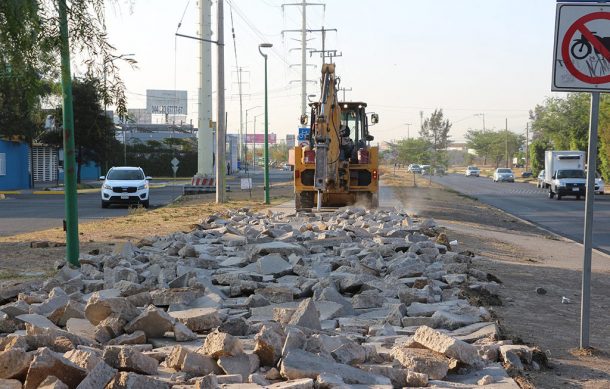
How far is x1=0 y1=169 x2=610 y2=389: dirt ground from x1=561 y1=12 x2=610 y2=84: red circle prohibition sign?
245 centimetres

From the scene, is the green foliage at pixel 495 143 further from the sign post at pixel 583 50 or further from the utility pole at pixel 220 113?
the sign post at pixel 583 50

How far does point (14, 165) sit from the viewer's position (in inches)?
2237

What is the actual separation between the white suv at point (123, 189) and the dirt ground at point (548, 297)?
15358 millimetres

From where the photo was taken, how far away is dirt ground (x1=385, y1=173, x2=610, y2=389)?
6961 mm

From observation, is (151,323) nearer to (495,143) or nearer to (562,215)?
(562,215)

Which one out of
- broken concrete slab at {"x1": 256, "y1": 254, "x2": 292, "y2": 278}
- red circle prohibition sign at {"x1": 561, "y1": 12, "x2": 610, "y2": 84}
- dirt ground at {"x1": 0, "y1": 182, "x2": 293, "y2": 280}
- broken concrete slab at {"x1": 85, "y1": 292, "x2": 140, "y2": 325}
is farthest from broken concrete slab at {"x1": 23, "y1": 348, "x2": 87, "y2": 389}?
dirt ground at {"x1": 0, "y1": 182, "x2": 293, "y2": 280}

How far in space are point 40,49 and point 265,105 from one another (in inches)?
1225

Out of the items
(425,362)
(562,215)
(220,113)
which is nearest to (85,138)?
(220,113)

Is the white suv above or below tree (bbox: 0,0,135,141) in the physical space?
below

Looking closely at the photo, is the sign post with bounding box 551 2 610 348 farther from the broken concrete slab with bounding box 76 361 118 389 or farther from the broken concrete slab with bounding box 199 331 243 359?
the broken concrete slab with bounding box 76 361 118 389

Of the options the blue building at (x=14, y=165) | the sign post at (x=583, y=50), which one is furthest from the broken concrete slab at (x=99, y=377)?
the blue building at (x=14, y=165)

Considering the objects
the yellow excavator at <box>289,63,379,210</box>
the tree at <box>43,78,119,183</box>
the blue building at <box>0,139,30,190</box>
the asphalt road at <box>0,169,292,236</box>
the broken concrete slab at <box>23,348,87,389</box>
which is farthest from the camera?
the blue building at <box>0,139,30,190</box>

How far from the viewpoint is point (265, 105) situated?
39.1 m

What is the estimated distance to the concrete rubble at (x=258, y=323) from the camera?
19.0 ft
